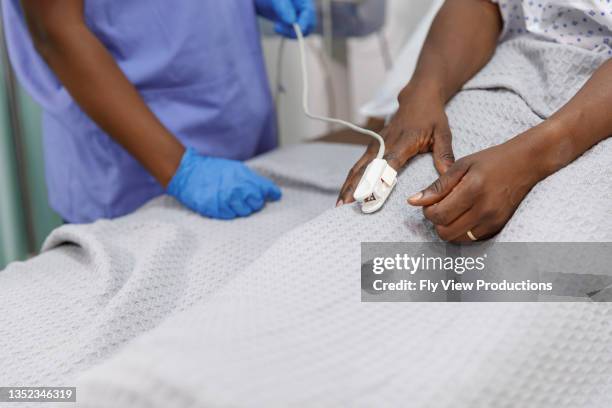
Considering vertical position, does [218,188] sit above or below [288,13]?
below

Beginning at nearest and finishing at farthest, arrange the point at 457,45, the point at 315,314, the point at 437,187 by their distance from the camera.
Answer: the point at 315,314
the point at 437,187
the point at 457,45

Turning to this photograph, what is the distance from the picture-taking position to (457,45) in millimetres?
1064

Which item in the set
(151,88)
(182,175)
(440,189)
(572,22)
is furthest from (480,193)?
(151,88)

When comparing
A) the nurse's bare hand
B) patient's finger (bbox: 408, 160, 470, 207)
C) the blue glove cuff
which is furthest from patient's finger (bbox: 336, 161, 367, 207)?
the blue glove cuff

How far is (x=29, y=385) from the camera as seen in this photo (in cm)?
73

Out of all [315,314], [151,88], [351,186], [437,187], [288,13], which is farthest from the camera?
[288,13]

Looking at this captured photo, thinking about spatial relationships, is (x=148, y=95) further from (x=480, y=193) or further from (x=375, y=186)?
(x=480, y=193)

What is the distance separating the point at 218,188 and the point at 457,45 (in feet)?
1.54

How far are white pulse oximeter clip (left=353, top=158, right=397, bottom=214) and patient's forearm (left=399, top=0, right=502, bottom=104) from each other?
247 mm

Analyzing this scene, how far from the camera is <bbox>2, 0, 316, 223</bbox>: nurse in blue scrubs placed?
1.11 m

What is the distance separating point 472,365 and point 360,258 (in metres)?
0.19

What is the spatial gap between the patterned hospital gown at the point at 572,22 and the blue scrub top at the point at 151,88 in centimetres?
60

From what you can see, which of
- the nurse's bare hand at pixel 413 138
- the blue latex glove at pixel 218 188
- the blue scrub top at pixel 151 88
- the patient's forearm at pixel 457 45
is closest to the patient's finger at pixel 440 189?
the nurse's bare hand at pixel 413 138

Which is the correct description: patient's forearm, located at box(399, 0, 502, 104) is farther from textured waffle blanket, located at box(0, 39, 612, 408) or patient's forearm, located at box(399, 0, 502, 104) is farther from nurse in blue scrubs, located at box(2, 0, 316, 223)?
nurse in blue scrubs, located at box(2, 0, 316, 223)
